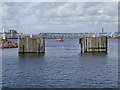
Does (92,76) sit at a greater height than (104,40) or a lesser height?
lesser

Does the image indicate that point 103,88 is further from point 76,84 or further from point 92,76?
point 92,76

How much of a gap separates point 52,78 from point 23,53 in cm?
3347

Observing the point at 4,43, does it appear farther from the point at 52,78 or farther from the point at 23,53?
the point at 52,78

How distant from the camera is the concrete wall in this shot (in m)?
61.5

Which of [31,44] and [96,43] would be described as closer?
[31,44]

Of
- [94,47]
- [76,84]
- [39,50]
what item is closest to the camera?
[76,84]

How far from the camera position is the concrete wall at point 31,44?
61.5 meters

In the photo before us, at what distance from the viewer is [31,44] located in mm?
61875

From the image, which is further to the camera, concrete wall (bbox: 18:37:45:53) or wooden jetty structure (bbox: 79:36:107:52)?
wooden jetty structure (bbox: 79:36:107:52)

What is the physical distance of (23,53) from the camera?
6291cm

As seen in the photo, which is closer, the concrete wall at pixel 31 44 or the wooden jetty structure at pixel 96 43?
the concrete wall at pixel 31 44

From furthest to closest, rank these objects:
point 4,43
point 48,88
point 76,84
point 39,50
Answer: point 4,43
point 39,50
point 76,84
point 48,88

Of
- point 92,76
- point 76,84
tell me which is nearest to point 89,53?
point 92,76

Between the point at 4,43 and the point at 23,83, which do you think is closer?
the point at 23,83
